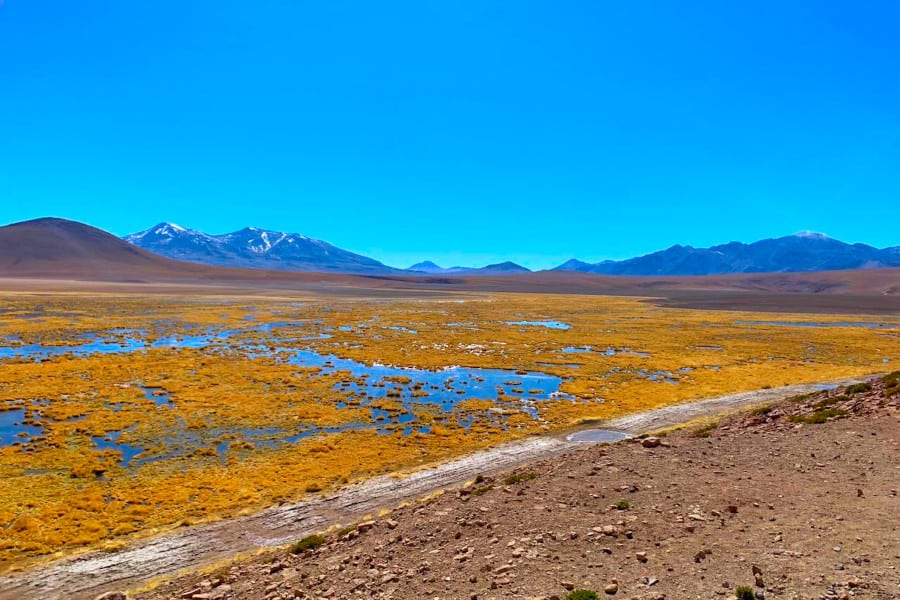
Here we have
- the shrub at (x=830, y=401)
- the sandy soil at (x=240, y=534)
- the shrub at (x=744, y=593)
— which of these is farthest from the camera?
the shrub at (x=830, y=401)

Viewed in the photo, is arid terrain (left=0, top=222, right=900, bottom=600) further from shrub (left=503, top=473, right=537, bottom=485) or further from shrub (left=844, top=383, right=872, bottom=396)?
shrub (left=844, top=383, right=872, bottom=396)

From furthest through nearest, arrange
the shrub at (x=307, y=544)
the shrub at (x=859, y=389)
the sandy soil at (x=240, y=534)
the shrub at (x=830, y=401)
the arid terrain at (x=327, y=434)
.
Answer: the shrub at (x=859, y=389) < the shrub at (x=830, y=401) < the arid terrain at (x=327, y=434) < the shrub at (x=307, y=544) < the sandy soil at (x=240, y=534)

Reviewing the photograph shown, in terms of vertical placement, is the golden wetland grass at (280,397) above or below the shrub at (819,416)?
below

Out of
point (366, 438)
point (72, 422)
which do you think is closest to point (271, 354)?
point (72, 422)

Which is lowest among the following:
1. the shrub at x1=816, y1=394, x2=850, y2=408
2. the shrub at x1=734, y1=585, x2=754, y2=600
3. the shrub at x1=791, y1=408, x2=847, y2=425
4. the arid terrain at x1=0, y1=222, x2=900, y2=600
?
the arid terrain at x1=0, y1=222, x2=900, y2=600

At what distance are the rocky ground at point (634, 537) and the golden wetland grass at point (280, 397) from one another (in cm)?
542

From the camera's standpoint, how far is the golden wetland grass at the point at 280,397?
1653cm

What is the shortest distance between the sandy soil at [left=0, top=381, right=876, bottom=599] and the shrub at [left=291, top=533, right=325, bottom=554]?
128 cm

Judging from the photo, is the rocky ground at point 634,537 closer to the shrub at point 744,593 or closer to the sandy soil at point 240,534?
the shrub at point 744,593

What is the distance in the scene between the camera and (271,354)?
4456cm

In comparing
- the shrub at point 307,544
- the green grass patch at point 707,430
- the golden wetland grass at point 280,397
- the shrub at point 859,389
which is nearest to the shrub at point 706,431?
the green grass patch at point 707,430

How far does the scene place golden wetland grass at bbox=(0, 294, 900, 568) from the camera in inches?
651

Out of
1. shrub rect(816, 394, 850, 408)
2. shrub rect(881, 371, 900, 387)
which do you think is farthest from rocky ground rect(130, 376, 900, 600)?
shrub rect(881, 371, 900, 387)

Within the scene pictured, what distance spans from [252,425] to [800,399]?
2536 cm
